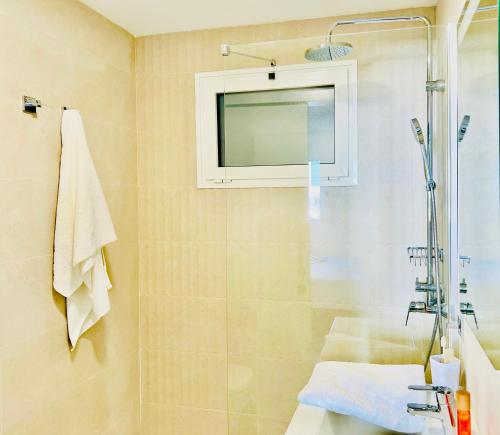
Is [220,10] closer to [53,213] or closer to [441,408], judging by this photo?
[53,213]

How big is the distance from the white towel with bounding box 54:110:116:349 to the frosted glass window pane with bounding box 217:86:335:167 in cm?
62

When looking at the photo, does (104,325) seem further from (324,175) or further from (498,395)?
(498,395)

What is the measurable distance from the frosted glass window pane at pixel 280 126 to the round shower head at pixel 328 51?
12 centimetres

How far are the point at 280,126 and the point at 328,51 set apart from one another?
34cm

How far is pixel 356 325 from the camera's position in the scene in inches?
76.2

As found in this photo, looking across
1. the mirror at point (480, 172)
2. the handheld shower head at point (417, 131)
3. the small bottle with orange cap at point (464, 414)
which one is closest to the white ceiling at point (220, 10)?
the handheld shower head at point (417, 131)

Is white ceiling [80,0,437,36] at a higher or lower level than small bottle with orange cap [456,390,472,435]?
higher

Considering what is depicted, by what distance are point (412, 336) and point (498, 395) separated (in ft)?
2.30

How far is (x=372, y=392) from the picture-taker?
1.81 meters

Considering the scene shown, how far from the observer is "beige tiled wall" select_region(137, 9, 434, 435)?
6.07 feet

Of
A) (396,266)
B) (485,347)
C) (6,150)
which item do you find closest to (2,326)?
(6,150)

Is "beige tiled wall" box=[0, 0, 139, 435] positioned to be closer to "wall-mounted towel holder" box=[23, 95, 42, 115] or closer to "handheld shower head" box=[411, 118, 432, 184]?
"wall-mounted towel holder" box=[23, 95, 42, 115]

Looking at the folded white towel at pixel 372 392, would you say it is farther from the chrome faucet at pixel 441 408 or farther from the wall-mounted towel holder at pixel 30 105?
the wall-mounted towel holder at pixel 30 105

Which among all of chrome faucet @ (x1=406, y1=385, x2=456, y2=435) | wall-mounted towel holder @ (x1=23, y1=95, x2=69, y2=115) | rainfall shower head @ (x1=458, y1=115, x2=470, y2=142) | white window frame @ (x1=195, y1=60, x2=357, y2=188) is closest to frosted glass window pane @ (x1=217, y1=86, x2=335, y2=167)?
white window frame @ (x1=195, y1=60, x2=357, y2=188)
